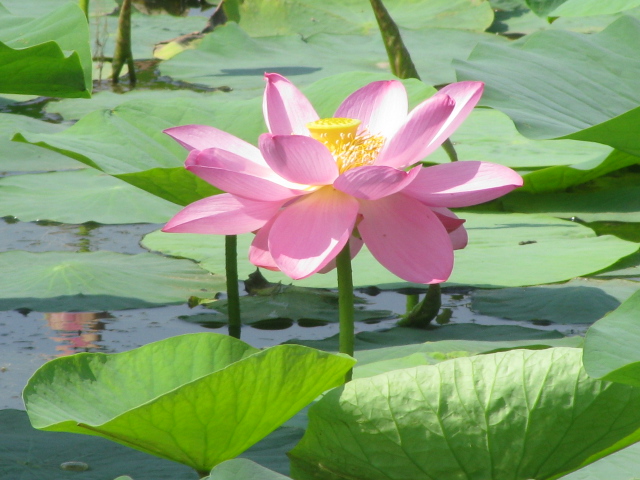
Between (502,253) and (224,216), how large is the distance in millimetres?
920

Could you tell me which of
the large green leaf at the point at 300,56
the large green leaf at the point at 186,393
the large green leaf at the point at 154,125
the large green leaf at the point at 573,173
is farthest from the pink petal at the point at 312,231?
the large green leaf at the point at 300,56

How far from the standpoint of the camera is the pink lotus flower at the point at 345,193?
863 millimetres

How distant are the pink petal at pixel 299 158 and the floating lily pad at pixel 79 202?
1123 millimetres

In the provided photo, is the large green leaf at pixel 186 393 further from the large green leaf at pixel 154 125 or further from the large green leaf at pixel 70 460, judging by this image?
the large green leaf at pixel 154 125

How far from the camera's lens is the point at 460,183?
909 millimetres

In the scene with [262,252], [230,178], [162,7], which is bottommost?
[262,252]

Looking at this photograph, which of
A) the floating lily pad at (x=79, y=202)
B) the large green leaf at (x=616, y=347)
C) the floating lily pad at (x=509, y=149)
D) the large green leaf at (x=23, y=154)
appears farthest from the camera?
the large green leaf at (x=23, y=154)

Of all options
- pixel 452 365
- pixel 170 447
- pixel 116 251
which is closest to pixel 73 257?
pixel 116 251

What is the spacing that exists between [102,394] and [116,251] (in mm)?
984

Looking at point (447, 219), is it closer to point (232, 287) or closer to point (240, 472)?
point (240, 472)

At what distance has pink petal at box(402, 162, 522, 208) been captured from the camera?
89 centimetres

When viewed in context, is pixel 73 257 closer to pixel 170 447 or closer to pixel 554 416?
pixel 170 447

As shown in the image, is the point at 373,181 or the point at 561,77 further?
the point at 561,77

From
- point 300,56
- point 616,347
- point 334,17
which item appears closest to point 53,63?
point 616,347
